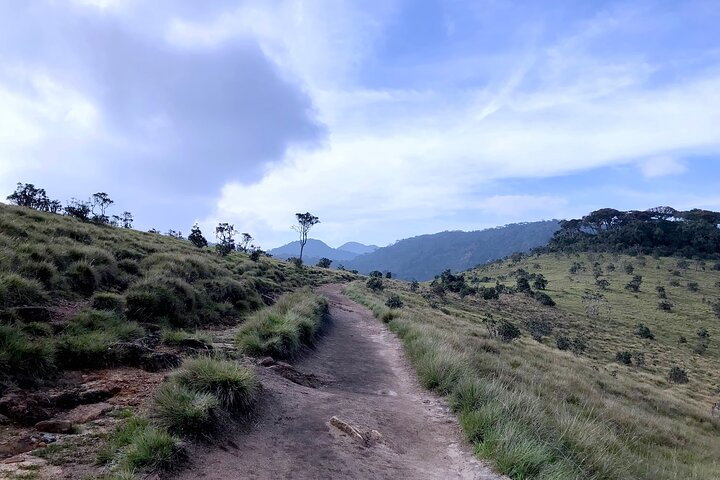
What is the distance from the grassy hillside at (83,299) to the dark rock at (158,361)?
52 centimetres

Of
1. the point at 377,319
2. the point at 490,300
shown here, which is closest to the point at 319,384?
the point at 377,319

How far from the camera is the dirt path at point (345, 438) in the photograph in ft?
19.0

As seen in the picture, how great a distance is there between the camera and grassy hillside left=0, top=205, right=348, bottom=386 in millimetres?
7699

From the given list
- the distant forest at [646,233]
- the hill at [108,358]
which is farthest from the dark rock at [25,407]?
the distant forest at [646,233]

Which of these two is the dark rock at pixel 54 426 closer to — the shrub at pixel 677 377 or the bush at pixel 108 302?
the bush at pixel 108 302

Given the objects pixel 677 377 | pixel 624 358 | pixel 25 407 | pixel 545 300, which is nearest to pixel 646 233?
pixel 545 300

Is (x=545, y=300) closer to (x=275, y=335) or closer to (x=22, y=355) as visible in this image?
(x=275, y=335)

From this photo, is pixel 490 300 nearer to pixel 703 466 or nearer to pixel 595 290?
pixel 595 290

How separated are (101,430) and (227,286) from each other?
14.3 metres

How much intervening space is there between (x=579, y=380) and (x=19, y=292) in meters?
20.1

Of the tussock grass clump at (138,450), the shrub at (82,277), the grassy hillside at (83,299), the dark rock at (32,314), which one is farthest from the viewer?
the shrub at (82,277)

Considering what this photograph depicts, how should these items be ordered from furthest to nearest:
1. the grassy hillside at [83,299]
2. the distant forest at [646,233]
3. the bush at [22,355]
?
the distant forest at [646,233] < the grassy hillside at [83,299] < the bush at [22,355]

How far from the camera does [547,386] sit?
50.8 ft

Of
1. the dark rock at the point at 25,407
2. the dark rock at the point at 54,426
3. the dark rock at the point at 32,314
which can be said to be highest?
the dark rock at the point at 32,314
